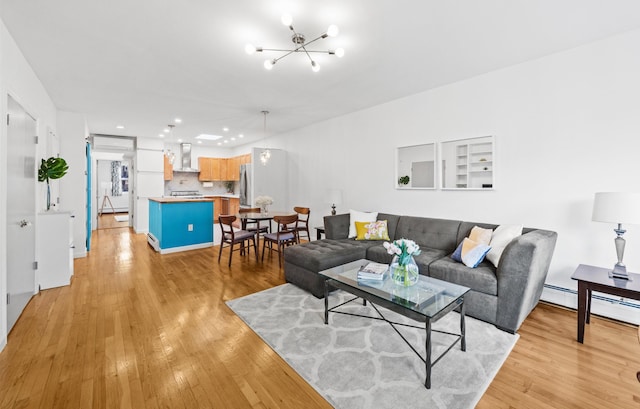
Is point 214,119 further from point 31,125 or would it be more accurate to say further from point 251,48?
point 251,48

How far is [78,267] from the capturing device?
4.49 m

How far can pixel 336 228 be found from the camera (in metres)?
4.52

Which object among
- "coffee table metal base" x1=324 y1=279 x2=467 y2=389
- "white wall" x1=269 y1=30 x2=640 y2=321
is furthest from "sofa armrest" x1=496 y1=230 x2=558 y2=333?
"white wall" x1=269 y1=30 x2=640 y2=321

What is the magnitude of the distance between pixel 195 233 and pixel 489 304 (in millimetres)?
5135

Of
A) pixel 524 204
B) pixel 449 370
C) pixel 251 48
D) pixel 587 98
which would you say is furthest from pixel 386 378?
pixel 587 98

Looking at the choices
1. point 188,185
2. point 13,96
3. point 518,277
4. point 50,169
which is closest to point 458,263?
point 518,277

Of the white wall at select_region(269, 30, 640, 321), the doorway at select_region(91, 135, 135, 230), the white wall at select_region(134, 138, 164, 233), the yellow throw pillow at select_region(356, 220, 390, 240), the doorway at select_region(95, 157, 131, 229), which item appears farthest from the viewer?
the doorway at select_region(95, 157, 131, 229)

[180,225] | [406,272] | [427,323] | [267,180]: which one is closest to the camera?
[427,323]

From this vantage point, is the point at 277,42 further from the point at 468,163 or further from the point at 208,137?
the point at 208,137

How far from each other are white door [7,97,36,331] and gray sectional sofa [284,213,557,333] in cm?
264

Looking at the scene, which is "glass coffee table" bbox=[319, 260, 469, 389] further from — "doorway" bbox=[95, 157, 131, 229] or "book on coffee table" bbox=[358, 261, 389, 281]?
"doorway" bbox=[95, 157, 131, 229]

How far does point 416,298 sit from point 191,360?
5.79 feet

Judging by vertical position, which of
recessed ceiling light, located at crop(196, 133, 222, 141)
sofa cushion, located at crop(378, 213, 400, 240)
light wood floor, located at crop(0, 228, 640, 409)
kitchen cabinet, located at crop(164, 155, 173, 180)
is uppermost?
recessed ceiling light, located at crop(196, 133, 222, 141)

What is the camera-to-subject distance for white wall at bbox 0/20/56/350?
2293 millimetres
